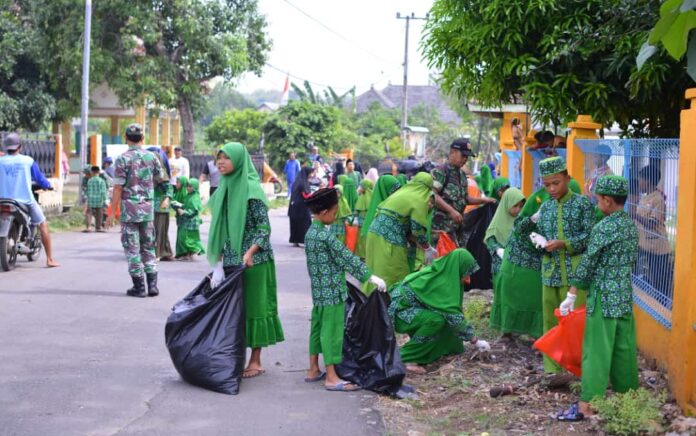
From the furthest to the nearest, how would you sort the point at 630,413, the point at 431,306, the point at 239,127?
the point at 239,127
the point at 431,306
the point at 630,413

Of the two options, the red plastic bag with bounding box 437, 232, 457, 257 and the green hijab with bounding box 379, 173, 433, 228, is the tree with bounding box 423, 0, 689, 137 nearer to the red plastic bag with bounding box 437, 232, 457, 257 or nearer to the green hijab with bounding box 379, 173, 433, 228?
the red plastic bag with bounding box 437, 232, 457, 257

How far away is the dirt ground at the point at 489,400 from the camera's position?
641cm

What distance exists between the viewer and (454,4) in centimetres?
1085

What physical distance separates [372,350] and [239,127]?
37.4 metres

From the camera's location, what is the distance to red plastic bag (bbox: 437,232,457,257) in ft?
32.4

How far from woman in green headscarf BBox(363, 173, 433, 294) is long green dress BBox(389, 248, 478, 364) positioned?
27.6 inches

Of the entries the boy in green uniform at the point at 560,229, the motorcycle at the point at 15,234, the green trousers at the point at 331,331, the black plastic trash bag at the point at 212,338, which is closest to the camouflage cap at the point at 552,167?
the boy in green uniform at the point at 560,229

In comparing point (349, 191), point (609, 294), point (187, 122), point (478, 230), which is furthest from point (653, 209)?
point (187, 122)

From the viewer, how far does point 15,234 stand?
1346 centimetres

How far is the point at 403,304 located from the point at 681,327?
7.98 feet

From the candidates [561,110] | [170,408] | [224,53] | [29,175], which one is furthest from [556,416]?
[224,53]

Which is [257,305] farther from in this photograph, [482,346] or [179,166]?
[179,166]

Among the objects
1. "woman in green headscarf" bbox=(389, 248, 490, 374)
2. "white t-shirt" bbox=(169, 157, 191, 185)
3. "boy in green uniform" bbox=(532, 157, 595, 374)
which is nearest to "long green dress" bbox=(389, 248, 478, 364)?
"woman in green headscarf" bbox=(389, 248, 490, 374)

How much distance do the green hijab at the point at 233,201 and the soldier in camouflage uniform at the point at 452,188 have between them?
283 cm
